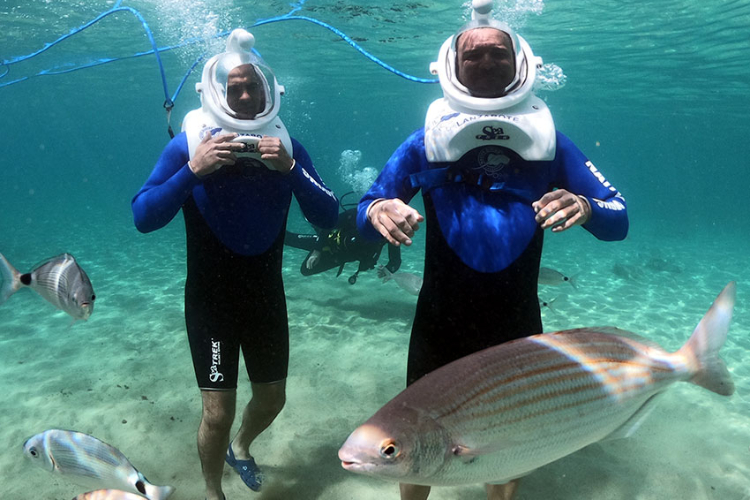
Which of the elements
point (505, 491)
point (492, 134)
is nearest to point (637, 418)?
point (505, 491)

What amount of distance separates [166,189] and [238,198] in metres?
0.46

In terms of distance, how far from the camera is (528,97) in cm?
238

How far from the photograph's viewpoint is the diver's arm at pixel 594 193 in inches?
88.4

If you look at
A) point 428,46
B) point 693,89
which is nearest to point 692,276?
point 428,46

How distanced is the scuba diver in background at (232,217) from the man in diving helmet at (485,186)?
39.5 inches

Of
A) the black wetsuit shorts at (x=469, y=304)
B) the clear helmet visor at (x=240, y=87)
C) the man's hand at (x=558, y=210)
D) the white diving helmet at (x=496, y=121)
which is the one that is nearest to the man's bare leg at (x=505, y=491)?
the black wetsuit shorts at (x=469, y=304)

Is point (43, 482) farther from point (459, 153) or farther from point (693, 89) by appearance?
point (693, 89)

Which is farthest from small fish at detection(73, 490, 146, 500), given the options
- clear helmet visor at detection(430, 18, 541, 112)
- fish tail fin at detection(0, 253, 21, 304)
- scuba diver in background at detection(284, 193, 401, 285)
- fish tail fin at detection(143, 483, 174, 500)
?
scuba diver in background at detection(284, 193, 401, 285)

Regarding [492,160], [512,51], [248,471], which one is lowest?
[248,471]

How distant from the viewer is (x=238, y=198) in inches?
123

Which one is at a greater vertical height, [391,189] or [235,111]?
[235,111]

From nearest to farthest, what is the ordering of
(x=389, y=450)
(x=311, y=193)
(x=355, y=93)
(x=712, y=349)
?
(x=389, y=450) → (x=712, y=349) → (x=311, y=193) → (x=355, y=93)

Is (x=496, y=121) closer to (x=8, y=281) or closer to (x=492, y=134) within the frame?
(x=492, y=134)

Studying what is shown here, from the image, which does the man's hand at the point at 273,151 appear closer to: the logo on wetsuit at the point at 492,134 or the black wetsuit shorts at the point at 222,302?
the black wetsuit shorts at the point at 222,302
